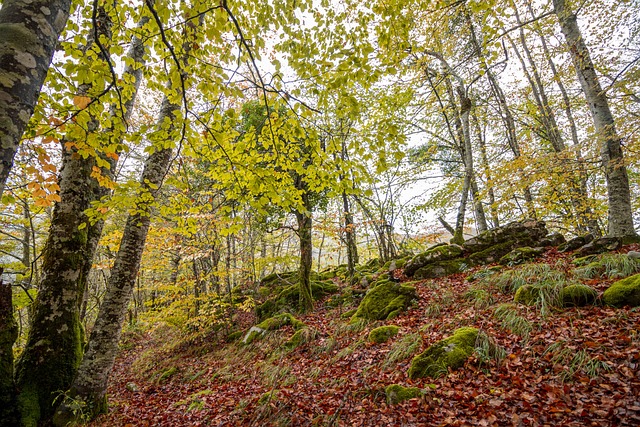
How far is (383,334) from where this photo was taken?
16.7 feet

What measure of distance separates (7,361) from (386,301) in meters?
6.10

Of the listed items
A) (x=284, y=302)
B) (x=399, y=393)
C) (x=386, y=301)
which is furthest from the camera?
(x=284, y=302)

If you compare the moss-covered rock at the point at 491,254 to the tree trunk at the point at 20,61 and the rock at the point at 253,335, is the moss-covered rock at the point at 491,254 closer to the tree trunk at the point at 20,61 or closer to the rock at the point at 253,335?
the rock at the point at 253,335

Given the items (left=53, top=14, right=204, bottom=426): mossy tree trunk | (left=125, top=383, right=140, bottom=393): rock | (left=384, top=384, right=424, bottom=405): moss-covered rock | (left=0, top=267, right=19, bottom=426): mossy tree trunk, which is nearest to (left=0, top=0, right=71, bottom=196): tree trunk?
(left=53, top=14, right=204, bottom=426): mossy tree trunk

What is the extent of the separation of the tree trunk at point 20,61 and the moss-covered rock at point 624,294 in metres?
6.12

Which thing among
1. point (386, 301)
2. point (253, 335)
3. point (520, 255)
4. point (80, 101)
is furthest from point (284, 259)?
point (80, 101)

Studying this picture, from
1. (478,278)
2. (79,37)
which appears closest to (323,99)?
(79,37)

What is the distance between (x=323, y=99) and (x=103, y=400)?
5.20m

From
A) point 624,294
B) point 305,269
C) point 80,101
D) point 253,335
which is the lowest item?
point 253,335

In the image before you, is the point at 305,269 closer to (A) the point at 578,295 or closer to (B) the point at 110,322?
(B) the point at 110,322

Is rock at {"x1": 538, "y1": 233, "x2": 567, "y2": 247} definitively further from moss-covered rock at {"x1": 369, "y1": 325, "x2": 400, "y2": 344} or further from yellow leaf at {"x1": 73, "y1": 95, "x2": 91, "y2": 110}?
yellow leaf at {"x1": 73, "y1": 95, "x2": 91, "y2": 110}

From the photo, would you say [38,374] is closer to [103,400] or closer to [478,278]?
[103,400]

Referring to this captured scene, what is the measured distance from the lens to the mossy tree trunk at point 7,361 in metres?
3.23

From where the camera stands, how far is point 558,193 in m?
9.63
